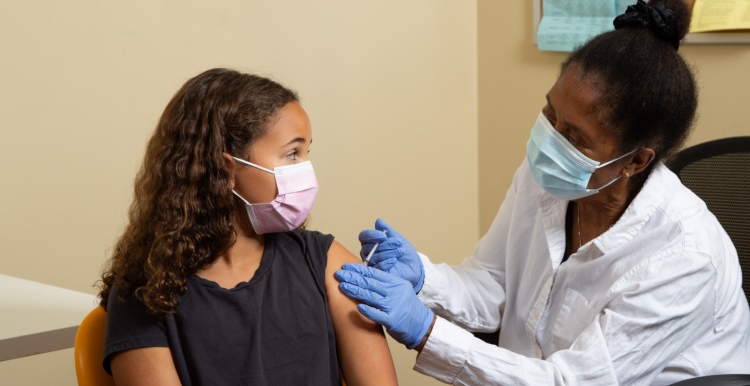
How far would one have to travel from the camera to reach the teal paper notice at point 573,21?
234 centimetres

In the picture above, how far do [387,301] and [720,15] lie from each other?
1.58 meters

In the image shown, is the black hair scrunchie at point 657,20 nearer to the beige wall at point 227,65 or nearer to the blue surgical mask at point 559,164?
the blue surgical mask at point 559,164

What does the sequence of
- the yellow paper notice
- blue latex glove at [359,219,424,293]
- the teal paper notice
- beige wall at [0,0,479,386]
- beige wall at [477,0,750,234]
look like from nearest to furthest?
blue latex glove at [359,219,424,293], beige wall at [0,0,479,386], the yellow paper notice, the teal paper notice, beige wall at [477,0,750,234]

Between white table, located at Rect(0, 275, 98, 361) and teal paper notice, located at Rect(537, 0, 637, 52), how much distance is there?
2.00 m

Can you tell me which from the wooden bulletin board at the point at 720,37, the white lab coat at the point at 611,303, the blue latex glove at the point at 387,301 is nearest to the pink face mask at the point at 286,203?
the blue latex glove at the point at 387,301

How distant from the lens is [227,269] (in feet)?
4.02

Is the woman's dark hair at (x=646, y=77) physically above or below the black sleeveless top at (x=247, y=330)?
above

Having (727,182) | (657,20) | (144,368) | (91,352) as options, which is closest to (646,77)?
(657,20)

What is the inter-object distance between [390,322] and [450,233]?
1.64m

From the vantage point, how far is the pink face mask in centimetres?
120

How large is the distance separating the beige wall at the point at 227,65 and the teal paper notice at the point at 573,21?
0.41 meters

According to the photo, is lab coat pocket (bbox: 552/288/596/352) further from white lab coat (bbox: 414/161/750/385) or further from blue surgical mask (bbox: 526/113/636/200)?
blue surgical mask (bbox: 526/113/636/200)

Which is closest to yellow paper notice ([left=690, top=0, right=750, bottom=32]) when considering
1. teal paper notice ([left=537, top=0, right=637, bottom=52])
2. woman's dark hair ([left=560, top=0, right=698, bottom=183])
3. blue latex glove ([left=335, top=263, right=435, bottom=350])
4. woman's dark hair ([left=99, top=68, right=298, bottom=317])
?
teal paper notice ([left=537, top=0, right=637, bottom=52])

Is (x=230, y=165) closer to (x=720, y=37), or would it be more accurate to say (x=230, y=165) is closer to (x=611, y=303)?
(x=611, y=303)
